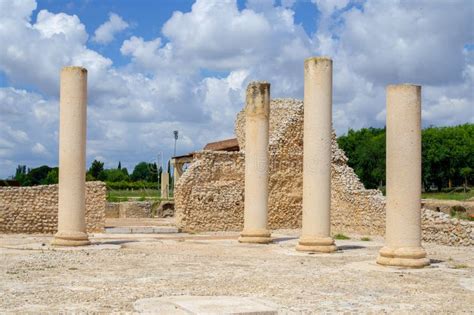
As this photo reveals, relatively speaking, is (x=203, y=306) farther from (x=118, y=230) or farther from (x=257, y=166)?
(x=118, y=230)

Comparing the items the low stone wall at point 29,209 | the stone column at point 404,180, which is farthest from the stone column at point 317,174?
A: the low stone wall at point 29,209

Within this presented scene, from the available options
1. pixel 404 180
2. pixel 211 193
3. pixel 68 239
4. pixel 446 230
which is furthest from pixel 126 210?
pixel 404 180

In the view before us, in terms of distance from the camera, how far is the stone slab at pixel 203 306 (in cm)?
717

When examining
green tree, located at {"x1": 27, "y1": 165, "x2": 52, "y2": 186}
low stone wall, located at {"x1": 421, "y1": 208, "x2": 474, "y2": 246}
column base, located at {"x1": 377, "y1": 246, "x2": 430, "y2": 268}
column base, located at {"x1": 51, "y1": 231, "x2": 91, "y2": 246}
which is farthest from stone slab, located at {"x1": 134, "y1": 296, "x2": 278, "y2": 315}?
green tree, located at {"x1": 27, "y1": 165, "x2": 52, "y2": 186}

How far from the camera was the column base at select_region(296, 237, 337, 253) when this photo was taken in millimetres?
15219

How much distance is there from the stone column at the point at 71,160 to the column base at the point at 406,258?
775cm

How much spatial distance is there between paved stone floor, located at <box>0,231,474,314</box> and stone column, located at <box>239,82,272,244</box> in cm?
192

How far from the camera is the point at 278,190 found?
24.7m

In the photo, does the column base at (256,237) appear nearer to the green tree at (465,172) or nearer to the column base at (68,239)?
the column base at (68,239)

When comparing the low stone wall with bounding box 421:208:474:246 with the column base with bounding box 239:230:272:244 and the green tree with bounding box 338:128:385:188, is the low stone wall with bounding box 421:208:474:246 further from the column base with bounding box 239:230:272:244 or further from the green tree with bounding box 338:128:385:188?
the green tree with bounding box 338:128:385:188

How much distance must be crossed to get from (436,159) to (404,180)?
56.8 m

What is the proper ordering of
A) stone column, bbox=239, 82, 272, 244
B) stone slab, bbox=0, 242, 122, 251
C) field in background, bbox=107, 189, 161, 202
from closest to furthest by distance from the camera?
stone slab, bbox=0, 242, 122, 251 → stone column, bbox=239, 82, 272, 244 → field in background, bbox=107, 189, 161, 202

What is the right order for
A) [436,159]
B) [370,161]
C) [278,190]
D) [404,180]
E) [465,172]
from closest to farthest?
[404,180] → [278,190] → [465,172] → [436,159] → [370,161]

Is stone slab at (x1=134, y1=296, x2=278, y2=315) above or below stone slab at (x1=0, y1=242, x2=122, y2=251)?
above
